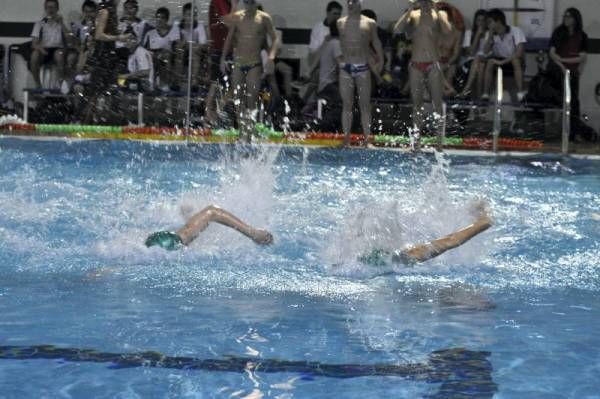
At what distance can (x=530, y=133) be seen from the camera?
14516 mm

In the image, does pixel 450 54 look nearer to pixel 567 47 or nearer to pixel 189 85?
pixel 567 47

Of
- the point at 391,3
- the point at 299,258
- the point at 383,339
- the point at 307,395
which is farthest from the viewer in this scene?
the point at 391,3

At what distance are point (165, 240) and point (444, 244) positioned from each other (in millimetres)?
1540

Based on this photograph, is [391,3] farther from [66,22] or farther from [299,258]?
[299,258]

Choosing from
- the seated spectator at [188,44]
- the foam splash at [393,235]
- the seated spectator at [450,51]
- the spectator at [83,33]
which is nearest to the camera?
the foam splash at [393,235]

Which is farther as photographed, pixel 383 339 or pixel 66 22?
pixel 66 22

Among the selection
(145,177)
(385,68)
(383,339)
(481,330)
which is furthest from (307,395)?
(385,68)

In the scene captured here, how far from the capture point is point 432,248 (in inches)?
260

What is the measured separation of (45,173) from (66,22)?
514 cm

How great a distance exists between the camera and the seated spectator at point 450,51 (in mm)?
13547

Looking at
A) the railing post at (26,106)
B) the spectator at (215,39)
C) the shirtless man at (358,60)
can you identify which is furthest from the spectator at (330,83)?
the railing post at (26,106)

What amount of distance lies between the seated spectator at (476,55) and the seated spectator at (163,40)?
11.3ft

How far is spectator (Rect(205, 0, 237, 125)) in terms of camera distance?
562 inches

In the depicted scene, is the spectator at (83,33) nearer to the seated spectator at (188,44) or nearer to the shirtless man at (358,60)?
the seated spectator at (188,44)
